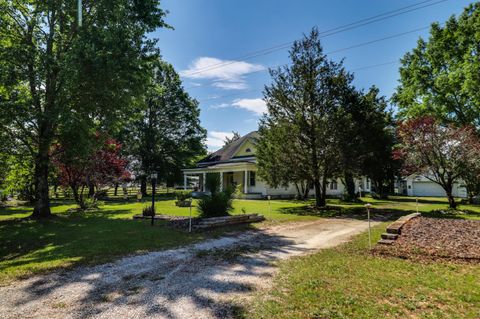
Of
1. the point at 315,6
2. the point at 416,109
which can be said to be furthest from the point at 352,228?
the point at 416,109

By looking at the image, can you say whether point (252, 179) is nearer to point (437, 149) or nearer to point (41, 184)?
point (437, 149)

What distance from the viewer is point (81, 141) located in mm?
12797

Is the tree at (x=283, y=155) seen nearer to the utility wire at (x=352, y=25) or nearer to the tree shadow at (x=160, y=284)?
the utility wire at (x=352, y=25)

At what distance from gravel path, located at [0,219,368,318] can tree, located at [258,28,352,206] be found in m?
10.3

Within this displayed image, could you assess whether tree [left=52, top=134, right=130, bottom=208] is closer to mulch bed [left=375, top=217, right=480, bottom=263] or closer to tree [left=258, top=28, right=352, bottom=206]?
tree [left=258, top=28, right=352, bottom=206]

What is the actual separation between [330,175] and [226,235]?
35.1ft

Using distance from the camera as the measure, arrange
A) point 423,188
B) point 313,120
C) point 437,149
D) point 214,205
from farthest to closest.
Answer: point 423,188 < point 313,120 < point 437,149 < point 214,205

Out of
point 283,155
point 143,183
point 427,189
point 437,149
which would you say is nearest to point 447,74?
point 437,149

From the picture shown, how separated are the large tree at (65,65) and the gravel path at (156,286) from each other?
8.50 m

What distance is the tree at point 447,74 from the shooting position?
73.2 feet

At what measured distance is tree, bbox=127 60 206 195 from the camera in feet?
116

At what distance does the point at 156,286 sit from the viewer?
464 cm

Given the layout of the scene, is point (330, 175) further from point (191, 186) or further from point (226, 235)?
point (191, 186)

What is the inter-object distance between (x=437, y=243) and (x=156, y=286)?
7252 millimetres
